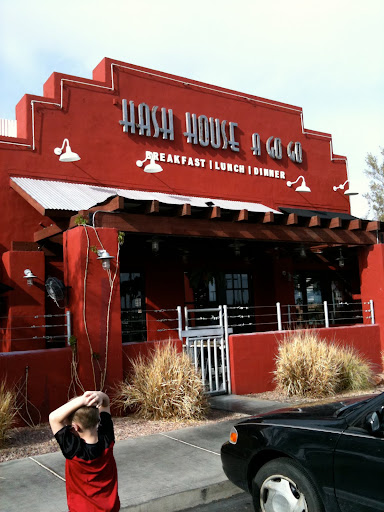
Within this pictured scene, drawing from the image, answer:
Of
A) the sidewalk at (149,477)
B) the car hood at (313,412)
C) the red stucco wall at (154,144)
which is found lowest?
the sidewalk at (149,477)

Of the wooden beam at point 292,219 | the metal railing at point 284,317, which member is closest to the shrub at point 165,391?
the wooden beam at point 292,219

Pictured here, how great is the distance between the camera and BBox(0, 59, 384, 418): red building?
917 cm

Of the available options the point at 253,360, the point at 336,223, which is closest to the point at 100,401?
the point at 253,360

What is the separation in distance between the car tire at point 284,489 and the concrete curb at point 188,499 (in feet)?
3.54

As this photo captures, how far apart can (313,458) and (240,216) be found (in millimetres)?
7792

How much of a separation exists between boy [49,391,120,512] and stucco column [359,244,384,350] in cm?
1175

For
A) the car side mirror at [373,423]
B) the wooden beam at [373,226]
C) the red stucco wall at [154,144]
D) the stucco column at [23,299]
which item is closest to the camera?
the car side mirror at [373,423]

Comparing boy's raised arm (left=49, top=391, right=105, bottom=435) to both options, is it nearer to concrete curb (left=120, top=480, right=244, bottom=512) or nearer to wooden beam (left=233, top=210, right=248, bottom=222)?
concrete curb (left=120, top=480, right=244, bottom=512)

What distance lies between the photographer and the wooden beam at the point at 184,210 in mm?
10422

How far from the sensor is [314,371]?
992cm

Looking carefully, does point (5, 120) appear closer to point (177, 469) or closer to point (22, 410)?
point (22, 410)

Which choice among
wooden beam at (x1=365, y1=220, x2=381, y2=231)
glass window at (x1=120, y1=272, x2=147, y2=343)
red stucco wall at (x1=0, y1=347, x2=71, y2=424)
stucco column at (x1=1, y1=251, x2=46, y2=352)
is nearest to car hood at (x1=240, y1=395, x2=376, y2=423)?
red stucco wall at (x1=0, y1=347, x2=71, y2=424)

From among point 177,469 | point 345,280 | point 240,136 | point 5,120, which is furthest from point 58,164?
point 345,280

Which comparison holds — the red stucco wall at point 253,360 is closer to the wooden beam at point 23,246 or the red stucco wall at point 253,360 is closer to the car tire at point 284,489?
the wooden beam at point 23,246
